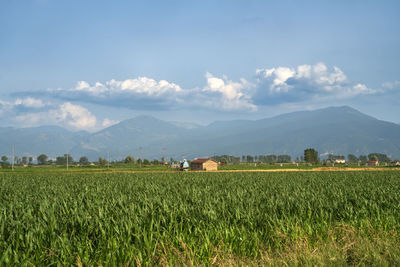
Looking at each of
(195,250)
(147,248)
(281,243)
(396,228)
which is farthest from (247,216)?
(396,228)

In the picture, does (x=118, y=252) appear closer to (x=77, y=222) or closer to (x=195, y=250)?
(x=195, y=250)

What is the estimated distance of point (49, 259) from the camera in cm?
827

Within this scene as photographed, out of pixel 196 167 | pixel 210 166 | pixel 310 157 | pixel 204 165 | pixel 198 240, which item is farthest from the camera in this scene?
pixel 310 157

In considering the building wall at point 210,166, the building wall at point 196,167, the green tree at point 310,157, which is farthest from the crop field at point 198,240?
the green tree at point 310,157

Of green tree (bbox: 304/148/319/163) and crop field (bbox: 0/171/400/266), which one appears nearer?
crop field (bbox: 0/171/400/266)

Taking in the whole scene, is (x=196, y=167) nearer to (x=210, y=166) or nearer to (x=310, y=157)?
(x=210, y=166)

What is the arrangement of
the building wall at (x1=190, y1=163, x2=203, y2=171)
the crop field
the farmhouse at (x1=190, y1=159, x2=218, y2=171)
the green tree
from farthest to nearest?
1. the green tree
2. the building wall at (x1=190, y1=163, x2=203, y2=171)
3. the farmhouse at (x1=190, y1=159, x2=218, y2=171)
4. the crop field

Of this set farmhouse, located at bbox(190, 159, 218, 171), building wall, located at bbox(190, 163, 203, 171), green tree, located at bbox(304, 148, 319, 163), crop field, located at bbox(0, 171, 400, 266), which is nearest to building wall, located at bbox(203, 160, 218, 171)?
farmhouse, located at bbox(190, 159, 218, 171)

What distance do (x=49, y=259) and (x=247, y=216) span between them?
685 cm

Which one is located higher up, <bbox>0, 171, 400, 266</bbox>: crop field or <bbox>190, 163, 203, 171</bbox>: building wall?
<bbox>0, 171, 400, 266</bbox>: crop field

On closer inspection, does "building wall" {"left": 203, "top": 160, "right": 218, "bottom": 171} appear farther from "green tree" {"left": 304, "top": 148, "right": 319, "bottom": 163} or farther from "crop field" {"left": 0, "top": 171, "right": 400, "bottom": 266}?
"green tree" {"left": 304, "top": 148, "right": 319, "bottom": 163}

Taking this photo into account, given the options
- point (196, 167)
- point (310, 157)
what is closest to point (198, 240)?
point (196, 167)

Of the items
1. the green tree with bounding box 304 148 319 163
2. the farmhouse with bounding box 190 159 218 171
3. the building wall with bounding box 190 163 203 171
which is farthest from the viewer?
the green tree with bounding box 304 148 319 163

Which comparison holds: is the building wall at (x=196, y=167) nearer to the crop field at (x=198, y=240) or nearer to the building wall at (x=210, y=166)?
the building wall at (x=210, y=166)
